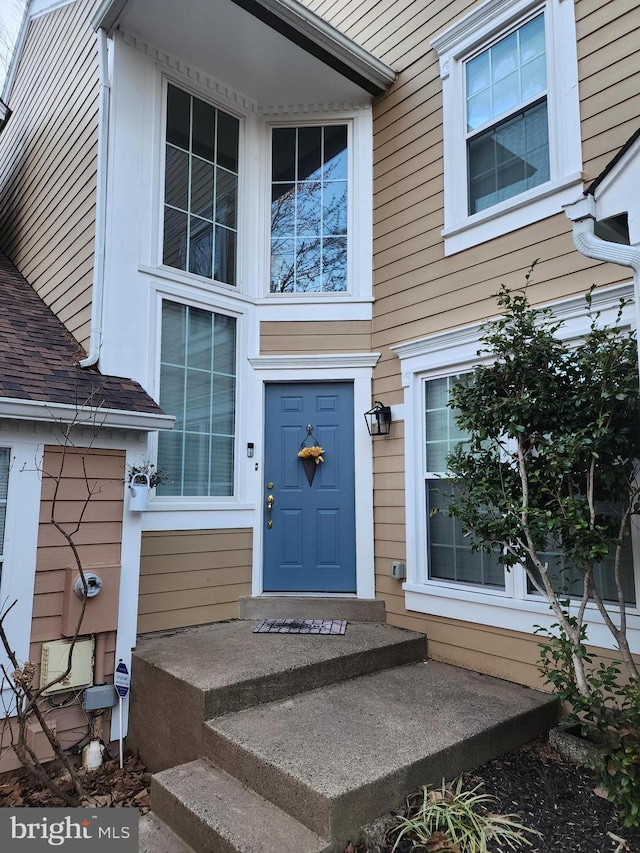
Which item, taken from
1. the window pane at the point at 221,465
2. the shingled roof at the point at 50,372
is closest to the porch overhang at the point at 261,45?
the shingled roof at the point at 50,372

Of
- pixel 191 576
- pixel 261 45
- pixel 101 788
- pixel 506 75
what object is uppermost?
pixel 261 45

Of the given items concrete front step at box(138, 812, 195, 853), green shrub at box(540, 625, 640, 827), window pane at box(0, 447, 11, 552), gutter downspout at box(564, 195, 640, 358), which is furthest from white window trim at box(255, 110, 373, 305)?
concrete front step at box(138, 812, 195, 853)

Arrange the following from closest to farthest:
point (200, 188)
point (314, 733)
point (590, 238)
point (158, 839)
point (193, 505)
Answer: point (158, 839) → point (590, 238) → point (314, 733) → point (193, 505) → point (200, 188)

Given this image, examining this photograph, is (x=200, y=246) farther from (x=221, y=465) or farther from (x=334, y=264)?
(x=221, y=465)

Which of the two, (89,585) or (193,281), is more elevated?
(193,281)

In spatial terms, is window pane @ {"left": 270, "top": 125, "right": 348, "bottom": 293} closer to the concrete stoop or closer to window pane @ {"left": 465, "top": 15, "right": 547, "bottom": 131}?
window pane @ {"left": 465, "top": 15, "right": 547, "bottom": 131}

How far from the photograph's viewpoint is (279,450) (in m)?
4.84

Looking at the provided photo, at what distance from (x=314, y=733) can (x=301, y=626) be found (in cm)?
146

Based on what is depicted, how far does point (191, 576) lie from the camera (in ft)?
14.1

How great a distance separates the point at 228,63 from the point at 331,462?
3528 millimetres

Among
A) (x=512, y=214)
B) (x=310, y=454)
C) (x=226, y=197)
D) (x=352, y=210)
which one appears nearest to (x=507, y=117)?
(x=512, y=214)

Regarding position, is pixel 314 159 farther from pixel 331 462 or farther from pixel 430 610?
pixel 430 610

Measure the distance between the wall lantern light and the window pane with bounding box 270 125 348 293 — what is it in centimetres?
123

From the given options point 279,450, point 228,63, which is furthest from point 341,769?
point 228,63
